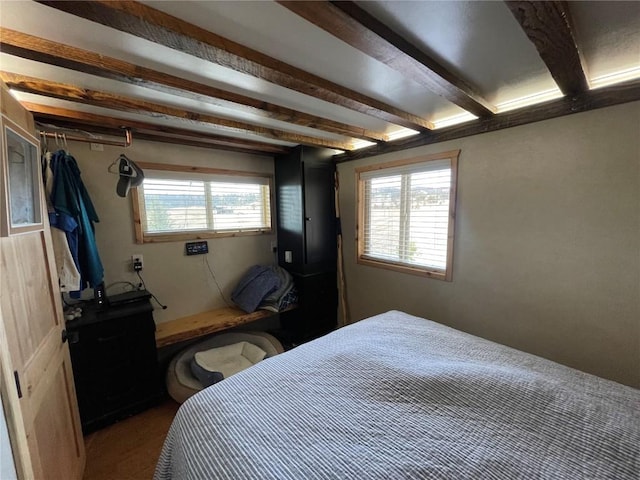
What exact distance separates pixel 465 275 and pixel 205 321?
2537 mm

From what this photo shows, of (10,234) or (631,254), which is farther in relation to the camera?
(631,254)

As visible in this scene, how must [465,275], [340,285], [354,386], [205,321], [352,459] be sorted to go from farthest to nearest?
[340,285], [205,321], [465,275], [354,386], [352,459]

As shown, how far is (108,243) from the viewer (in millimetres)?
2316

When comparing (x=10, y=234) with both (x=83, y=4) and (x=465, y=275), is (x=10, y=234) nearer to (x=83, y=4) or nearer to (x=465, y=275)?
(x=83, y=4)

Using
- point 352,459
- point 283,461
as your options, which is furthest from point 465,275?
point 283,461

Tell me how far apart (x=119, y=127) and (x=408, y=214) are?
266cm

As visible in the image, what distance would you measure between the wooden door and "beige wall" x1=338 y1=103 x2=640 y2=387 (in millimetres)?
2648

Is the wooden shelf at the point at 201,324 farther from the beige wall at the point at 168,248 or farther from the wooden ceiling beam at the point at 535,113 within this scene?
the wooden ceiling beam at the point at 535,113

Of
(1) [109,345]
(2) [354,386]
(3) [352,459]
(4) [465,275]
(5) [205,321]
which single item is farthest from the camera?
(5) [205,321]

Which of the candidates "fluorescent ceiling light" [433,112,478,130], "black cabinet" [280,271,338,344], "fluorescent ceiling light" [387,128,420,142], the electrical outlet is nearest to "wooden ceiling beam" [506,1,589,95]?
"fluorescent ceiling light" [433,112,478,130]

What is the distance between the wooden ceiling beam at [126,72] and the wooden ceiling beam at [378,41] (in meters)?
0.86

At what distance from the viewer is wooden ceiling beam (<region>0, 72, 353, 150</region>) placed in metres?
1.40

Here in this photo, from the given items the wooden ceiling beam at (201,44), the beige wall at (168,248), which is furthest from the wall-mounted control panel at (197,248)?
the wooden ceiling beam at (201,44)

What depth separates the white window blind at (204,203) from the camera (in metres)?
2.53
